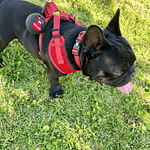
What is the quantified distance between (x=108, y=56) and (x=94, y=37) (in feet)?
1.10

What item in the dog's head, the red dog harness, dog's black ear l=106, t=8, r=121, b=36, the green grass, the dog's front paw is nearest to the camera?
the dog's head

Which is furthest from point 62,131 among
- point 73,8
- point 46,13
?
point 73,8

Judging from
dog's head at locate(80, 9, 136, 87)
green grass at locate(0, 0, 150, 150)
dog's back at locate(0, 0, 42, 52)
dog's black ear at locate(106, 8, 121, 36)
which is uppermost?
dog's back at locate(0, 0, 42, 52)

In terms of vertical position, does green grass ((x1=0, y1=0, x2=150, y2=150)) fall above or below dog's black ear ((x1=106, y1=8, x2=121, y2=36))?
below

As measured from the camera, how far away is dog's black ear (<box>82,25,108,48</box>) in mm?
1274

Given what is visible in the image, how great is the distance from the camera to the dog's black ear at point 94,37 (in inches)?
50.2

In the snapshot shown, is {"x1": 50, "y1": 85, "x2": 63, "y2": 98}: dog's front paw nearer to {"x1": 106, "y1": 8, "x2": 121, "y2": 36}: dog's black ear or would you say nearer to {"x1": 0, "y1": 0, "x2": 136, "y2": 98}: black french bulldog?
{"x1": 0, "y1": 0, "x2": 136, "y2": 98}: black french bulldog

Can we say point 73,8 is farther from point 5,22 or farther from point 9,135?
point 9,135

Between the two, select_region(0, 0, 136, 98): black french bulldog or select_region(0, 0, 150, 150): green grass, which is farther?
select_region(0, 0, 150, 150): green grass

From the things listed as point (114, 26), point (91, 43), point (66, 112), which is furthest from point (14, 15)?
point (66, 112)

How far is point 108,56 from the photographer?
5.15 feet

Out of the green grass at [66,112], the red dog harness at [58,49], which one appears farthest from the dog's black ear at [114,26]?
the green grass at [66,112]

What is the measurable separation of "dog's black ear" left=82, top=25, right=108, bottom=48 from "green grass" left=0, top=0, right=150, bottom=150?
1766 millimetres

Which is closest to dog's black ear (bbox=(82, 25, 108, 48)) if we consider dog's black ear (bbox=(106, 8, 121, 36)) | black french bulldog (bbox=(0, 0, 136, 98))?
black french bulldog (bbox=(0, 0, 136, 98))
